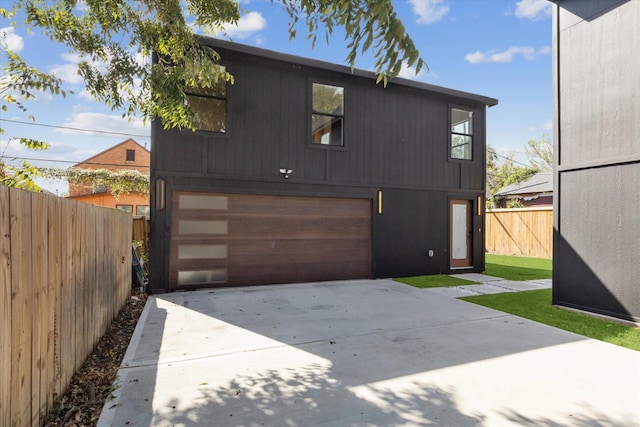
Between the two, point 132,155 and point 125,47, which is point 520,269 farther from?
point 132,155

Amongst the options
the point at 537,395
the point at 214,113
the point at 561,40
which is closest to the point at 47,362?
the point at 537,395

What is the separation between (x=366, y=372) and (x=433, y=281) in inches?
214

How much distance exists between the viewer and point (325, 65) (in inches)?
307

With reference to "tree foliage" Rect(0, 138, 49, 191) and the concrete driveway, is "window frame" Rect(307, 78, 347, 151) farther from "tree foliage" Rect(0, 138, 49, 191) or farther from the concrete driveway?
"tree foliage" Rect(0, 138, 49, 191)

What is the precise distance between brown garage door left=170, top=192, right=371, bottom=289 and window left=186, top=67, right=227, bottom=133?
4.57ft

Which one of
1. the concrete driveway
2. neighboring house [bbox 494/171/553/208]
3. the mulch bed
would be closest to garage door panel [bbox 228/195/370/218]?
the concrete driveway

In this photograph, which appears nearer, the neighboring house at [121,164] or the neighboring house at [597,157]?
the neighboring house at [597,157]

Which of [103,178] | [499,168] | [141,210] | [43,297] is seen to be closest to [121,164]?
[141,210]

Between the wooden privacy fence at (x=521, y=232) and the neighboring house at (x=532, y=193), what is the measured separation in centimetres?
565

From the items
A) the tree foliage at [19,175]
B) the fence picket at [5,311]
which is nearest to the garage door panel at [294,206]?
the tree foliage at [19,175]

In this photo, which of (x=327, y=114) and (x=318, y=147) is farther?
(x=327, y=114)

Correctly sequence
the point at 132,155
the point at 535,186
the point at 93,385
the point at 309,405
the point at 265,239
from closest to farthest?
the point at 309,405, the point at 93,385, the point at 265,239, the point at 535,186, the point at 132,155

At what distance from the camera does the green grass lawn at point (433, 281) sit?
7.64 meters

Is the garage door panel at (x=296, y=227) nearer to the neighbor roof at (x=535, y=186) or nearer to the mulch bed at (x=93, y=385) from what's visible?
the mulch bed at (x=93, y=385)
